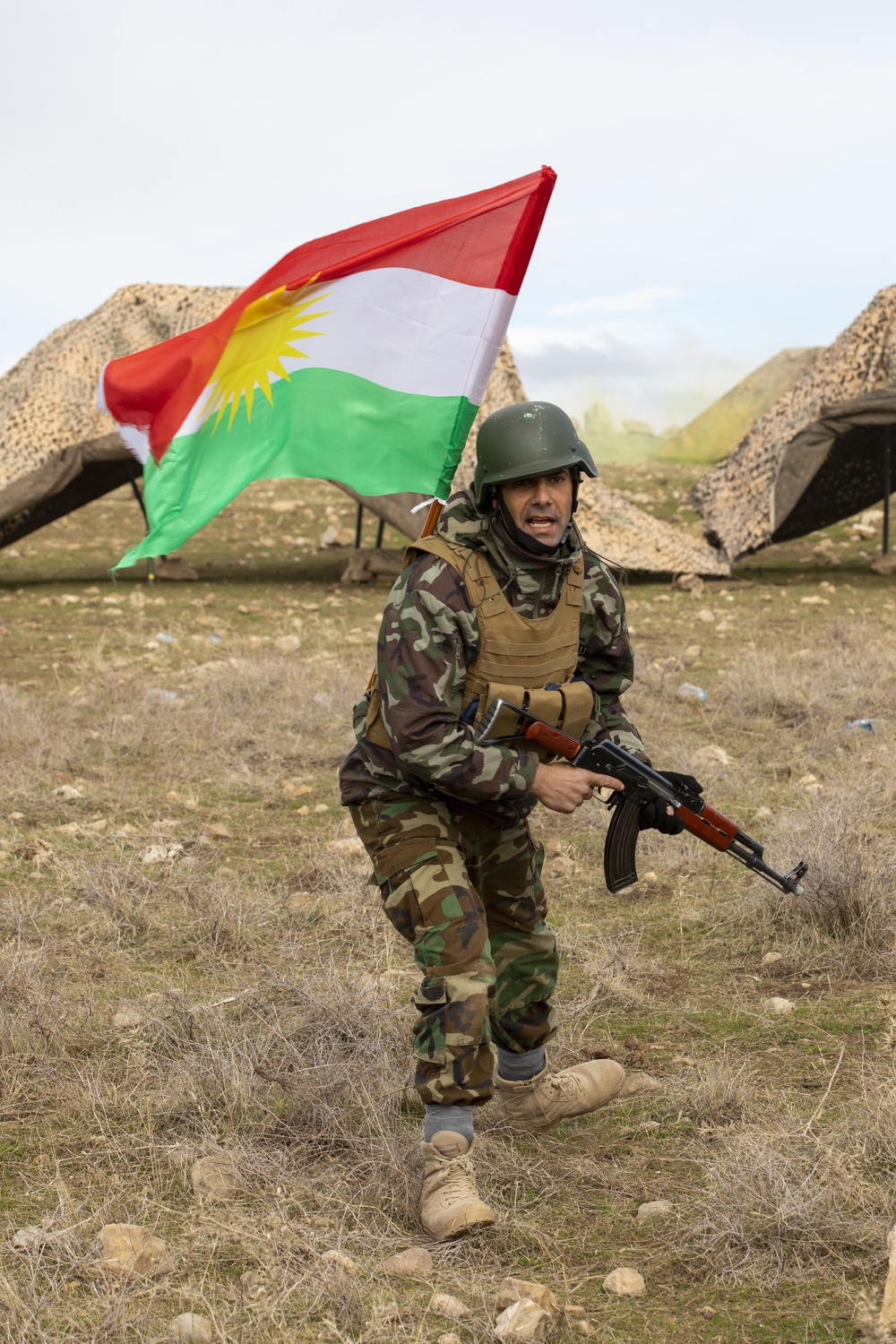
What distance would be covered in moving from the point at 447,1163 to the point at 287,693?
4892mm

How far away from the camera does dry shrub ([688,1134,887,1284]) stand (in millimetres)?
2625

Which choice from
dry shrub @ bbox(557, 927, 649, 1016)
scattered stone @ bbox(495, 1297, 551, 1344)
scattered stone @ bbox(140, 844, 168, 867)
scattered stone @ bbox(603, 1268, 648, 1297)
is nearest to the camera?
scattered stone @ bbox(495, 1297, 551, 1344)

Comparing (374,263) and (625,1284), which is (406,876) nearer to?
(625,1284)

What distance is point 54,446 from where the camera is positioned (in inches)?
486

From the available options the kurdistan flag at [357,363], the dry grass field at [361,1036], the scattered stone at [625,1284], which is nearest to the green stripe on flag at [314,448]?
the kurdistan flag at [357,363]

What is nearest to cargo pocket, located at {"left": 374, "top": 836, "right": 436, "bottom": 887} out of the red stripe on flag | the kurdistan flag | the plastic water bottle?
the kurdistan flag

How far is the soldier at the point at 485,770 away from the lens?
286 cm

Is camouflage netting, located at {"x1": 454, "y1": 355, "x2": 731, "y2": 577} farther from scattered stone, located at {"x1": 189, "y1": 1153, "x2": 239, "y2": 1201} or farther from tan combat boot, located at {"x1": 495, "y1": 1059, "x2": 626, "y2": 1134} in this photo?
scattered stone, located at {"x1": 189, "y1": 1153, "x2": 239, "y2": 1201}

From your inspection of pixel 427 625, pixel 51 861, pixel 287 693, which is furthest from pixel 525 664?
pixel 287 693

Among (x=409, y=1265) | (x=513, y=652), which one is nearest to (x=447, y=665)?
(x=513, y=652)

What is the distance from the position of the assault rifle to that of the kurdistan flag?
1.05 meters

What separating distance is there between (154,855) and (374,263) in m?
2.34

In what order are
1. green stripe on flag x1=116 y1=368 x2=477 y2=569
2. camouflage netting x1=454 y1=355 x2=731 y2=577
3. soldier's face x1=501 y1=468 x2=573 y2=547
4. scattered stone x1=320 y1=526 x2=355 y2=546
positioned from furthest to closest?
scattered stone x1=320 y1=526 x2=355 y2=546
camouflage netting x1=454 y1=355 x2=731 y2=577
green stripe on flag x1=116 y1=368 x2=477 y2=569
soldier's face x1=501 y1=468 x2=573 y2=547

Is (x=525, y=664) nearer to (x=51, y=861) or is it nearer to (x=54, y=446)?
(x=51, y=861)
